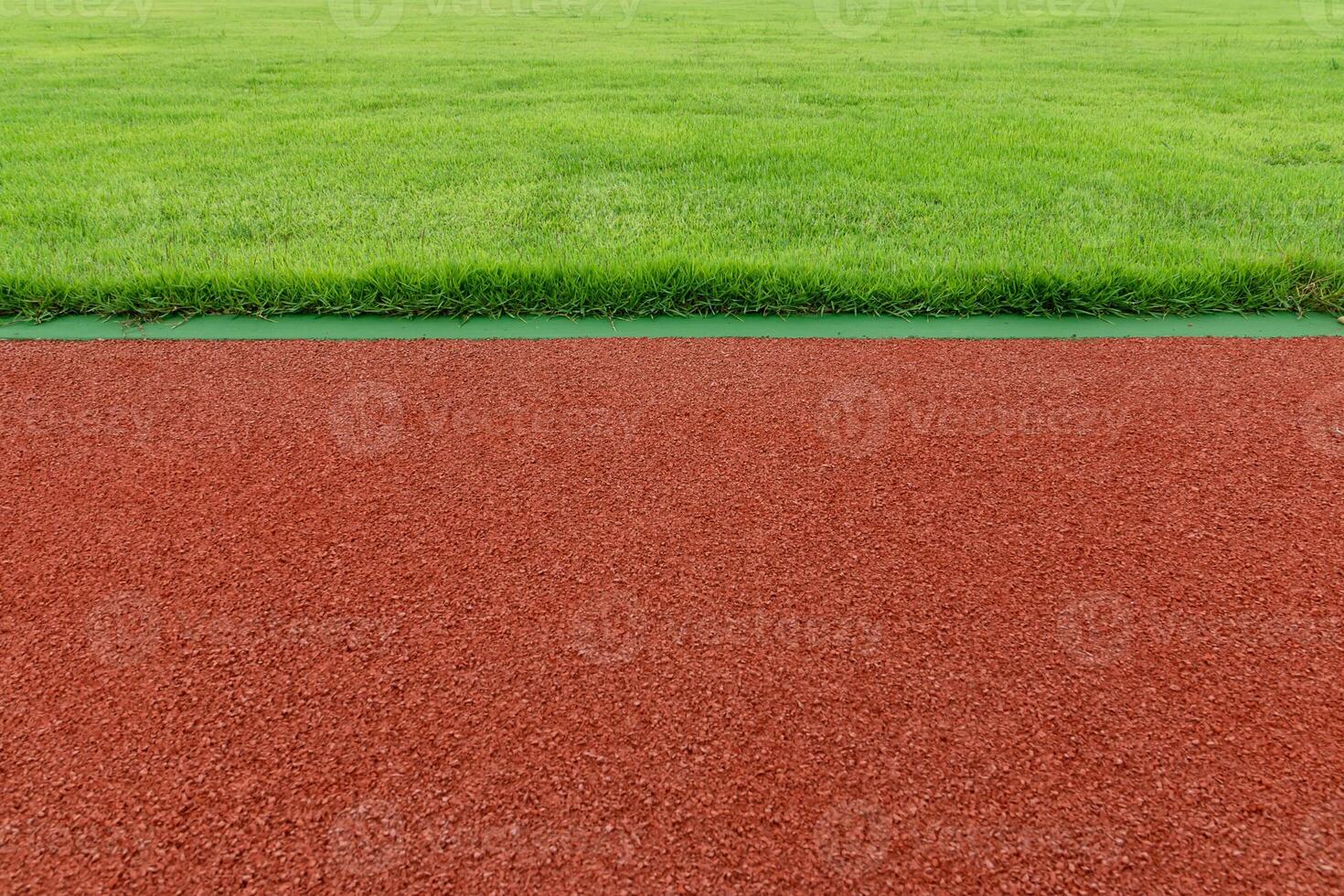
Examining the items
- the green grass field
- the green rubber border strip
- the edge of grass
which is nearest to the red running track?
the green rubber border strip

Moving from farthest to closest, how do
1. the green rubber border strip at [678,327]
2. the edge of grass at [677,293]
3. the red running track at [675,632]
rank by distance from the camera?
the edge of grass at [677,293] < the green rubber border strip at [678,327] < the red running track at [675,632]

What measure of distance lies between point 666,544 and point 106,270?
3397 mm

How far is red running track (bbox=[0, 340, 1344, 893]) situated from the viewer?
4.84 ft

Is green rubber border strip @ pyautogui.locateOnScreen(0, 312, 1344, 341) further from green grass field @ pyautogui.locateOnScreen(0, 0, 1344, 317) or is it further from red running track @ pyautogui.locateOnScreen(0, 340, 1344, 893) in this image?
red running track @ pyautogui.locateOnScreen(0, 340, 1344, 893)

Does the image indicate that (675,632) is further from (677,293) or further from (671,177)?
(671,177)

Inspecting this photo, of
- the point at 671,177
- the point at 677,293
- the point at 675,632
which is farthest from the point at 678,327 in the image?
the point at 671,177

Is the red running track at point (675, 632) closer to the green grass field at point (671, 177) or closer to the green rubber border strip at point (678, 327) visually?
the green rubber border strip at point (678, 327)

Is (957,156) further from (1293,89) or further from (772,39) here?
(772,39)

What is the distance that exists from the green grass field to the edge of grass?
0.01 m

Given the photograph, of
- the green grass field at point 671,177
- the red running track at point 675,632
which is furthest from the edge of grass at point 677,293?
the red running track at point 675,632

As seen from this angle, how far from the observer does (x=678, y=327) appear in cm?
363

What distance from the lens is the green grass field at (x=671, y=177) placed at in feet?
12.4

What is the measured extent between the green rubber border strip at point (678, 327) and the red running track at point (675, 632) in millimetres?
447

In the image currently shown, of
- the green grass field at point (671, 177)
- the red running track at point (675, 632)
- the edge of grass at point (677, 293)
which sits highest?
the green grass field at point (671, 177)
